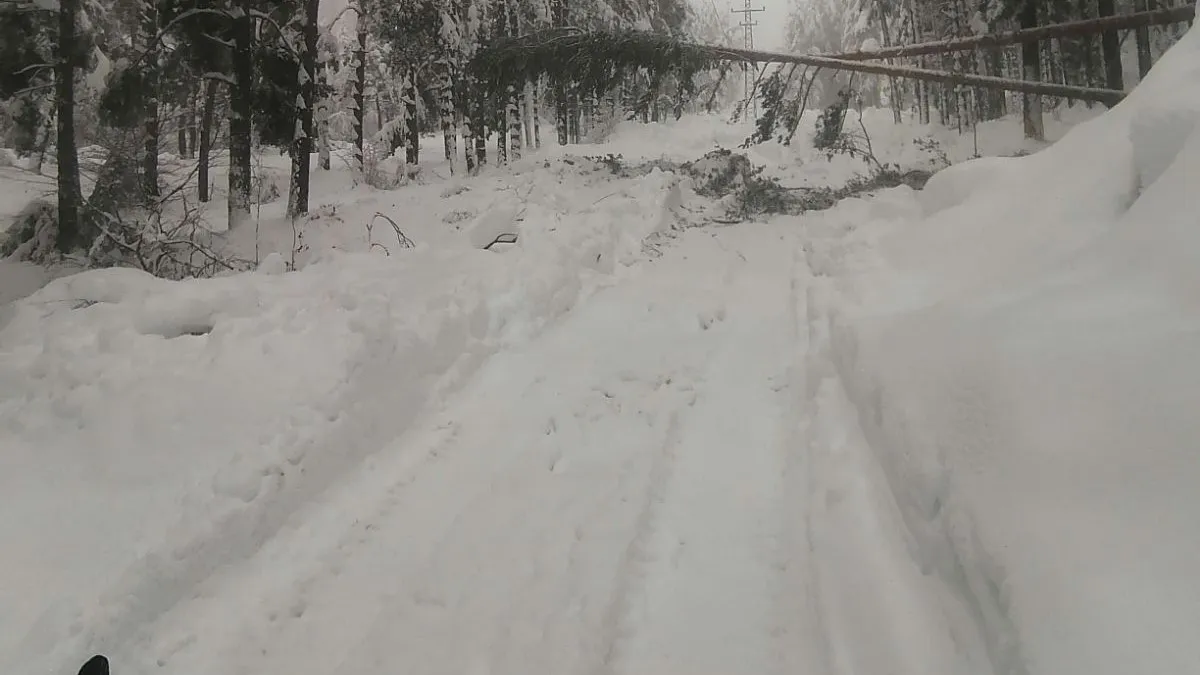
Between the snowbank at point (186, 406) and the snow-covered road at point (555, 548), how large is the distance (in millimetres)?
235

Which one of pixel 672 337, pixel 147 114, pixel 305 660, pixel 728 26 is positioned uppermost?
pixel 728 26

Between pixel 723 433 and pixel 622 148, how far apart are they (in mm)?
26553

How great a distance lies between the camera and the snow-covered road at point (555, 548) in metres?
2.99

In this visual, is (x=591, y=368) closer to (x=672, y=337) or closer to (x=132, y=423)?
(x=672, y=337)

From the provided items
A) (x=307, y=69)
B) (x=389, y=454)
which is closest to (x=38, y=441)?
(x=389, y=454)

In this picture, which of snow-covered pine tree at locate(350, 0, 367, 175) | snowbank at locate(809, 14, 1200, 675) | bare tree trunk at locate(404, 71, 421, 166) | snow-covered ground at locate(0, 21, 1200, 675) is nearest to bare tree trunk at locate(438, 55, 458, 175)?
bare tree trunk at locate(404, 71, 421, 166)

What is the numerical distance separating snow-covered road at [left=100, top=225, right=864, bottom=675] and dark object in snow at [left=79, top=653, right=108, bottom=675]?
0.17 meters

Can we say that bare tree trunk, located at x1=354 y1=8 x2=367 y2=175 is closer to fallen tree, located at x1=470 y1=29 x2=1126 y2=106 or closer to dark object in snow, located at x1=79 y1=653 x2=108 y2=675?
fallen tree, located at x1=470 y1=29 x2=1126 y2=106

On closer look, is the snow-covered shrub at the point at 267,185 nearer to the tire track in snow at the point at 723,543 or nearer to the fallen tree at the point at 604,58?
the fallen tree at the point at 604,58

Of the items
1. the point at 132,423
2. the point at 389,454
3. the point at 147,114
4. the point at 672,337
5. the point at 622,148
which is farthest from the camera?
the point at 622,148

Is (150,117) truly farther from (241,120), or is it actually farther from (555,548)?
(555,548)

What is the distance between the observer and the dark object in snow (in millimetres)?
2770

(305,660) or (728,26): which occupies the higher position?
(728,26)

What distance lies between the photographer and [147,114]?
517 inches
